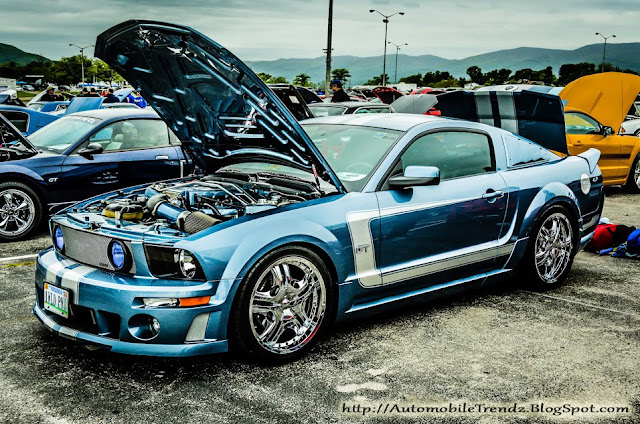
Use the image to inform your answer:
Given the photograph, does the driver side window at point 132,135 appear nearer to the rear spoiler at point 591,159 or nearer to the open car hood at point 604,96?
the rear spoiler at point 591,159

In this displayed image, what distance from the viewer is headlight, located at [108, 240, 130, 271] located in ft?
11.8

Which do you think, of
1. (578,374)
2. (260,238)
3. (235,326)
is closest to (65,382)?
(235,326)

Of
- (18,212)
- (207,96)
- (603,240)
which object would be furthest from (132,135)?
(603,240)

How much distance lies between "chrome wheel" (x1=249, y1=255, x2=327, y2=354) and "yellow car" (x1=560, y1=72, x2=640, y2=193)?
740cm

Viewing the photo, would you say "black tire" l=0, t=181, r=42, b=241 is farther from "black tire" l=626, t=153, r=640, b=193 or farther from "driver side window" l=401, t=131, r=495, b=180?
"black tire" l=626, t=153, r=640, b=193

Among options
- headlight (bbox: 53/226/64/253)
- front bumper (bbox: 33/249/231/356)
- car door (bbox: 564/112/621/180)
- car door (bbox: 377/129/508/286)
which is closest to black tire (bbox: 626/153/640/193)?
car door (bbox: 564/112/621/180)

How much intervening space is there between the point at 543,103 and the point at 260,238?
3.84 metres

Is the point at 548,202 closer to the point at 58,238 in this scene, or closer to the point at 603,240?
the point at 603,240

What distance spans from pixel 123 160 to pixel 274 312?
4763 mm

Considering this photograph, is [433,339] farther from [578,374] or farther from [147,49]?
[147,49]

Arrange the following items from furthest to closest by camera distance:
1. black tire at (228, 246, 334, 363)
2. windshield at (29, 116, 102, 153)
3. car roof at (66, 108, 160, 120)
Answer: car roof at (66, 108, 160, 120) < windshield at (29, 116, 102, 153) < black tire at (228, 246, 334, 363)

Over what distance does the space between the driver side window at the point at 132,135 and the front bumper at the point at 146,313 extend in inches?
183

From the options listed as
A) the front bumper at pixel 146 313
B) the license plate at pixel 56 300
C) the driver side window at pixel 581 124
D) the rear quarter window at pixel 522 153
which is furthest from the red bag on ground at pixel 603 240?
the license plate at pixel 56 300

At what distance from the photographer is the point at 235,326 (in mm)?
3582
